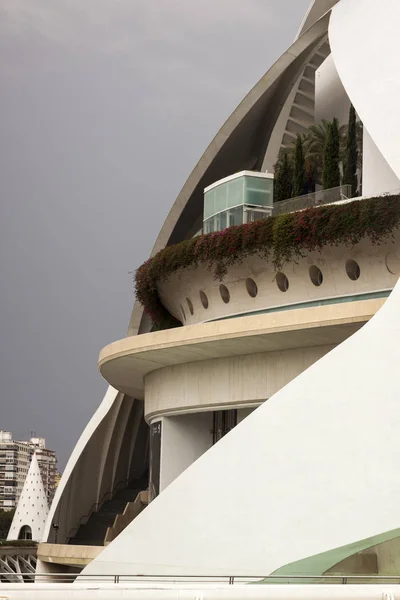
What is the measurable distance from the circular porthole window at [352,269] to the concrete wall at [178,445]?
5.33 meters

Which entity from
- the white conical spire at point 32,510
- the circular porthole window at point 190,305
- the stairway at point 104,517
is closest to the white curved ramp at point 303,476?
the circular porthole window at point 190,305

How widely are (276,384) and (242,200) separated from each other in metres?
5.11

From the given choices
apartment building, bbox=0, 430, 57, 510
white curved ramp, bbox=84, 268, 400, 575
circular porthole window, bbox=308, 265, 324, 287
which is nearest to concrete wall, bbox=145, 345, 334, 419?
circular porthole window, bbox=308, 265, 324, 287

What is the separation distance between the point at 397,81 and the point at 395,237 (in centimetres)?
305

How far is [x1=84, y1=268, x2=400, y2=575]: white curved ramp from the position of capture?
590 inches

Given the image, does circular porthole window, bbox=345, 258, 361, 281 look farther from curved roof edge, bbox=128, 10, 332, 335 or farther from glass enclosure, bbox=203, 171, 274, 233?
curved roof edge, bbox=128, 10, 332, 335

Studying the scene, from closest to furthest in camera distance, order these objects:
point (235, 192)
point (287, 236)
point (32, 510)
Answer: point (287, 236)
point (235, 192)
point (32, 510)

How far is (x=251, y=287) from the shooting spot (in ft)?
71.9

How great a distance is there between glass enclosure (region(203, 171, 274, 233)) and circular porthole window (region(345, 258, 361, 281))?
272 cm

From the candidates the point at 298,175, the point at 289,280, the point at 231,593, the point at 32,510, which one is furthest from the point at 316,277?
the point at 32,510

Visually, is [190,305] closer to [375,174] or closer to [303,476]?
[375,174]

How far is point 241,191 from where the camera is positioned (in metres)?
22.8

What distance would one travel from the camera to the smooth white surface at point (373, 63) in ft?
60.3

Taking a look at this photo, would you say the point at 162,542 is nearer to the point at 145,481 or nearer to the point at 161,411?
the point at 161,411
